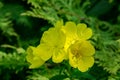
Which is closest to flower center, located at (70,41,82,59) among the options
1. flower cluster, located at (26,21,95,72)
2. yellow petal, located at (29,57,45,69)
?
flower cluster, located at (26,21,95,72)

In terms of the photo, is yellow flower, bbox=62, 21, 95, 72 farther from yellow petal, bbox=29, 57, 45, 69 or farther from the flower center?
yellow petal, bbox=29, 57, 45, 69

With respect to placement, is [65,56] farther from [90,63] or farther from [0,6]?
[0,6]

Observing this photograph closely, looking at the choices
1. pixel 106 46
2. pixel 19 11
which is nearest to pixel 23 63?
pixel 106 46

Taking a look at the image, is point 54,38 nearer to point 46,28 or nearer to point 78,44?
point 78,44

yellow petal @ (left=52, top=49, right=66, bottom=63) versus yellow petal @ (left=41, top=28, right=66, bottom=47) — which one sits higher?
yellow petal @ (left=41, top=28, right=66, bottom=47)

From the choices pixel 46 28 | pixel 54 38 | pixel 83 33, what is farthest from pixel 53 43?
pixel 46 28

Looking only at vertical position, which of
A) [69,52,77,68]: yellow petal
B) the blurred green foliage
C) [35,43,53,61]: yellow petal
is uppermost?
the blurred green foliage

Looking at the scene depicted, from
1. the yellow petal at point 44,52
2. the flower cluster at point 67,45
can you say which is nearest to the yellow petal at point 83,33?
the flower cluster at point 67,45

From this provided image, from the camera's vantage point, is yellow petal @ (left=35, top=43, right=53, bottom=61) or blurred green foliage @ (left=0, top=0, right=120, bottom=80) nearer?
yellow petal @ (left=35, top=43, right=53, bottom=61)
